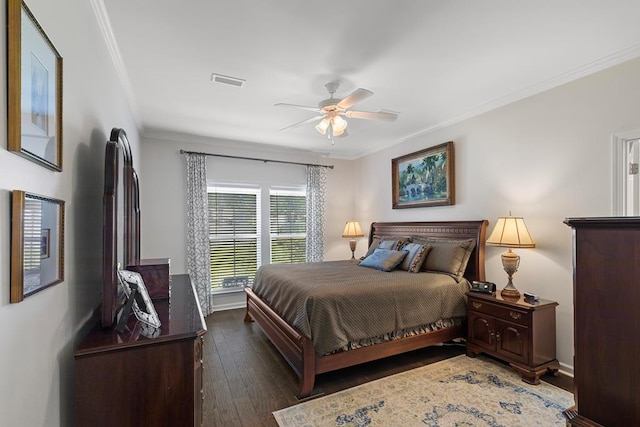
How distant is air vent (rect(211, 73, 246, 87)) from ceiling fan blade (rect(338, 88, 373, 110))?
39.0 inches

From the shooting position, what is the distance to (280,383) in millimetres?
2631

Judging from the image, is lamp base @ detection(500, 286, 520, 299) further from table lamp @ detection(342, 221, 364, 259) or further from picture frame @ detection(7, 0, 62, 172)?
picture frame @ detection(7, 0, 62, 172)

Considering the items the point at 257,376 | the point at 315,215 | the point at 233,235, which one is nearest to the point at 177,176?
the point at 233,235

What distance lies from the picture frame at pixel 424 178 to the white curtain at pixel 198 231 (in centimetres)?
305

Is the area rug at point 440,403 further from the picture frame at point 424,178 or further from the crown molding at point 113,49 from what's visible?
the crown molding at point 113,49

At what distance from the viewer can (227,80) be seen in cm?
283

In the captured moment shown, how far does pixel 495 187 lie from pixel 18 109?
390 cm

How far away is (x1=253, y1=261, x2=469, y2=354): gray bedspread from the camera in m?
2.52

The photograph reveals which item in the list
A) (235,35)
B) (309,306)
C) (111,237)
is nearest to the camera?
(111,237)

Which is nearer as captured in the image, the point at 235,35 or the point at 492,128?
the point at 235,35

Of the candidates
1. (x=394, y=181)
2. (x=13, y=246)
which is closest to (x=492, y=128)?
(x=394, y=181)

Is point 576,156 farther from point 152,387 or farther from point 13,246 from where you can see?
point 13,246

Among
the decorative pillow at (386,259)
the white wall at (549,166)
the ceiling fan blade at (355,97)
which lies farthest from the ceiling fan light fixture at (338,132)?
the white wall at (549,166)

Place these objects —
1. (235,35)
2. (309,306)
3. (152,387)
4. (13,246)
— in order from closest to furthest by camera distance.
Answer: (13,246)
(152,387)
(235,35)
(309,306)
